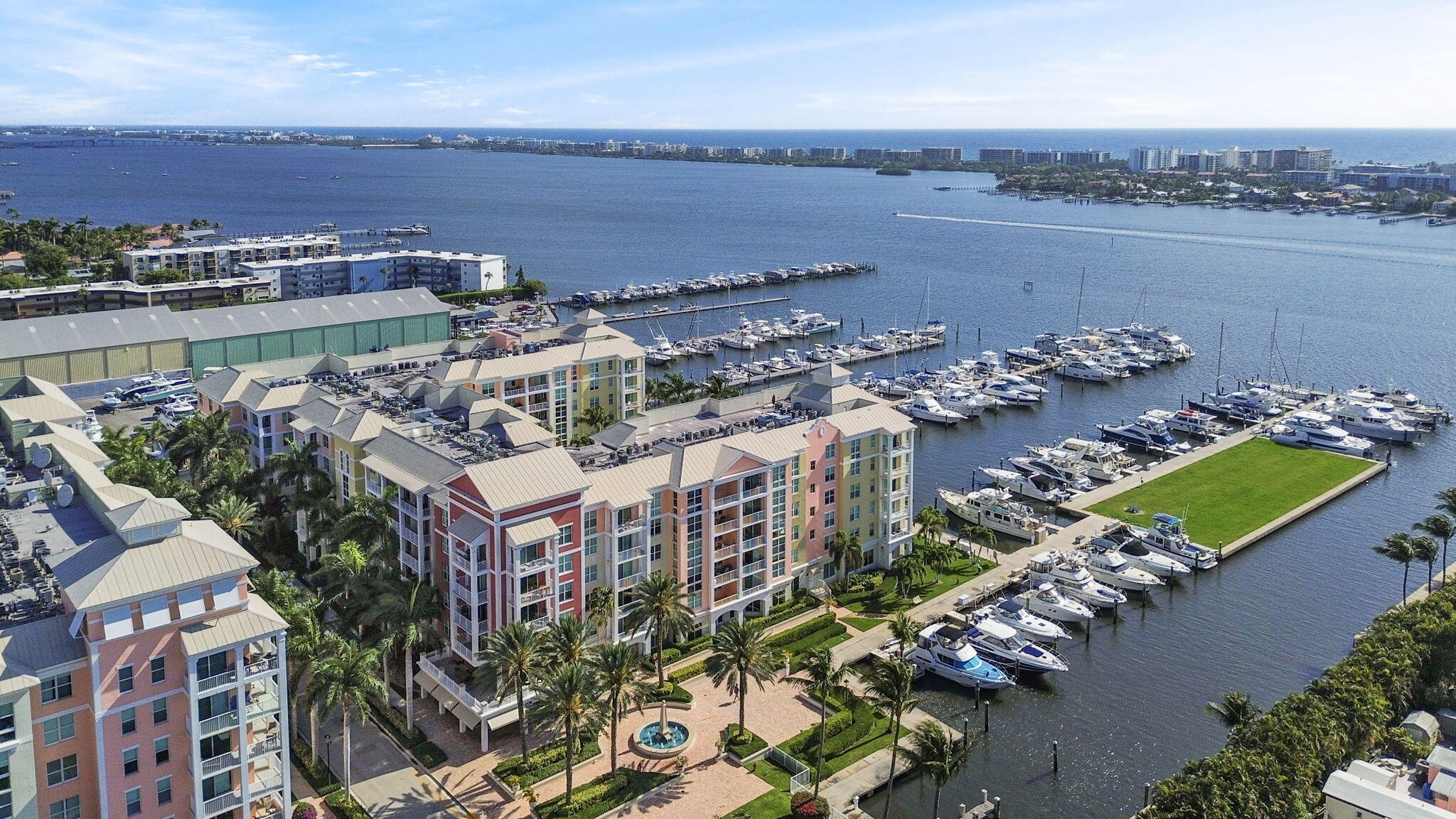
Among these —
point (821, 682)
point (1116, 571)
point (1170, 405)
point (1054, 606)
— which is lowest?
point (1054, 606)

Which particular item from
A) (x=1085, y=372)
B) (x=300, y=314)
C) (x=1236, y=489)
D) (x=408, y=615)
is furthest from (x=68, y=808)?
(x=1085, y=372)

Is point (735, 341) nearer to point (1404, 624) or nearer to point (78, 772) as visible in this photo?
point (1404, 624)

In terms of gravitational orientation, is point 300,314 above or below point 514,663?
above

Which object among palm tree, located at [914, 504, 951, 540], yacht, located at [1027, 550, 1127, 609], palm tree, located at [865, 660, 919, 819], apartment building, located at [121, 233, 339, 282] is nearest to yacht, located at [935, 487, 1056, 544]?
yacht, located at [1027, 550, 1127, 609]

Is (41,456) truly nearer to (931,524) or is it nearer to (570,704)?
(570,704)

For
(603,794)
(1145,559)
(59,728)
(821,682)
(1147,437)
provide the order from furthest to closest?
(1147,437) < (1145,559) < (821,682) < (603,794) < (59,728)

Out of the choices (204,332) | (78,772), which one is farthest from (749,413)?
(204,332)

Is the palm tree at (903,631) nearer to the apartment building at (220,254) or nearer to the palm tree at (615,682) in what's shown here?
the palm tree at (615,682)

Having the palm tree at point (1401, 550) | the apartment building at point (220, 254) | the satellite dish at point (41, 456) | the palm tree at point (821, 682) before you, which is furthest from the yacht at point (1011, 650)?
the apartment building at point (220, 254)
